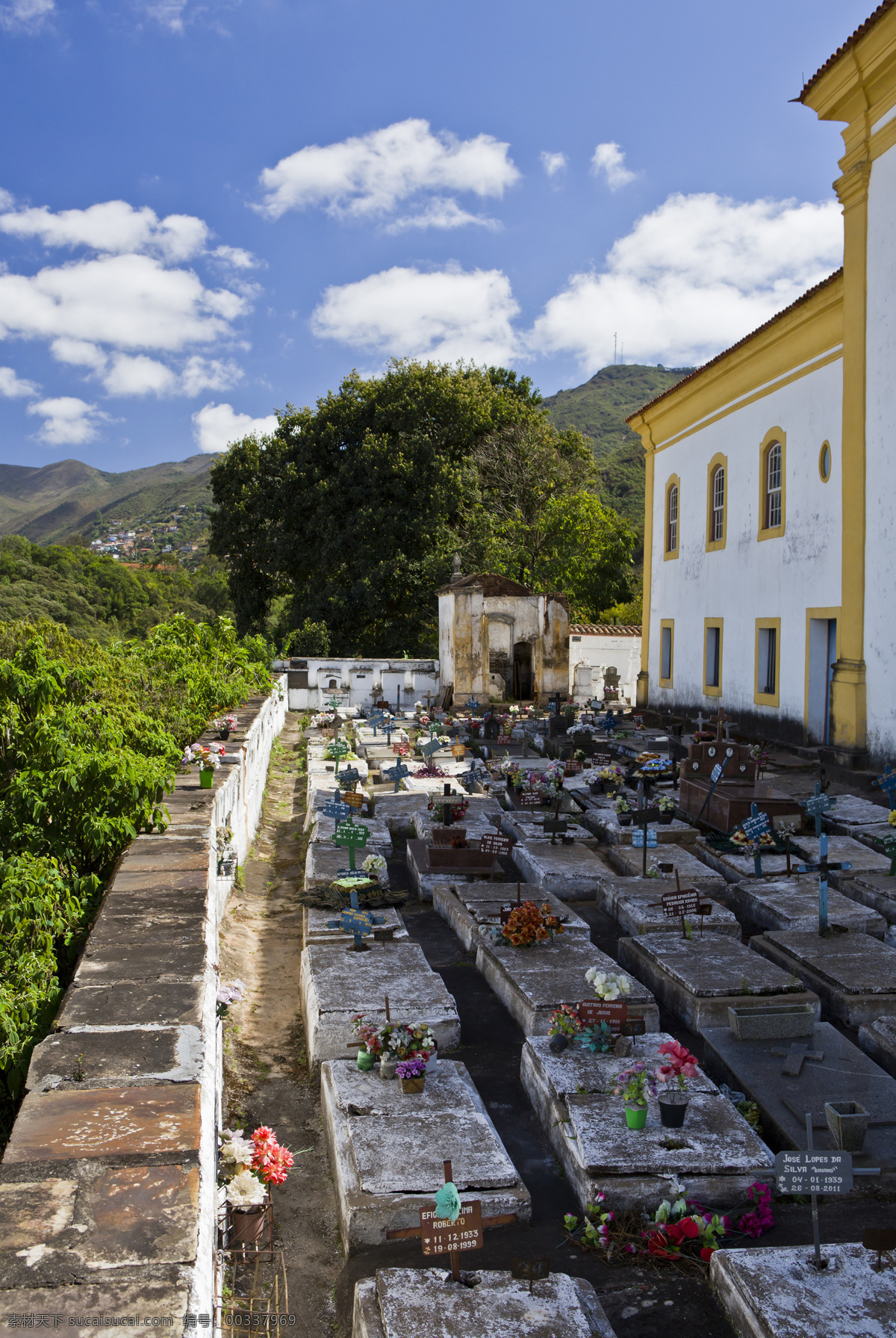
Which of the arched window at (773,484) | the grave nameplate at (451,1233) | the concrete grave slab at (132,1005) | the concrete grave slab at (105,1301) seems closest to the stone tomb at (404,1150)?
the grave nameplate at (451,1233)

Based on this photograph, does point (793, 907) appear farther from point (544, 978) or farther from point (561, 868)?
→ point (544, 978)

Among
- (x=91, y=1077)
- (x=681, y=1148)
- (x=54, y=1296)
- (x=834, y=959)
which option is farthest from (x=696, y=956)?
(x=54, y=1296)

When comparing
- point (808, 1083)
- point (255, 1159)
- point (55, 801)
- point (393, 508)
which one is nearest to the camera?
point (255, 1159)

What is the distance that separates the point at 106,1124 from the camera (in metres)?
3.35

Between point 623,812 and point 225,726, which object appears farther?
point 623,812

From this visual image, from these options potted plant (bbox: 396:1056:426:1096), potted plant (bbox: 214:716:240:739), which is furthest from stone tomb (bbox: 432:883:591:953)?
potted plant (bbox: 214:716:240:739)

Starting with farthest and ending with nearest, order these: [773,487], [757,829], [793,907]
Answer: [773,487] → [757,829] → [793,907]

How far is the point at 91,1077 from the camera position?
3662 mm

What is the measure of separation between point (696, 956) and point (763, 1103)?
6.62ft

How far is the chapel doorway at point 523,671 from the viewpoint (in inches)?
1064

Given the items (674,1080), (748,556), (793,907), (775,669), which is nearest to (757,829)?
(793,907)

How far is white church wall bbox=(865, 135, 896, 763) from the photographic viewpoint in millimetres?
13852

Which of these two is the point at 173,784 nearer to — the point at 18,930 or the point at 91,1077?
the point at 18,930

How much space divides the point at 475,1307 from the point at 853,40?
53.4 feet
